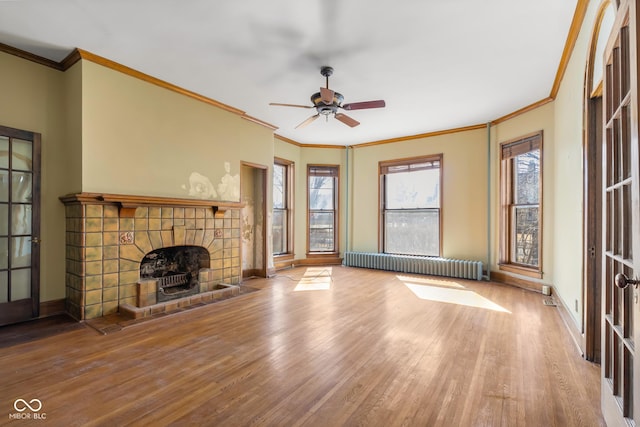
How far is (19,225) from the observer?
129 inches

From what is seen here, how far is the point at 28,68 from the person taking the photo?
3.32m

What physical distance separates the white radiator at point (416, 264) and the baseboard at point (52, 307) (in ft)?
16.5

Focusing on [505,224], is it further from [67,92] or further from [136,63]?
[67,92]

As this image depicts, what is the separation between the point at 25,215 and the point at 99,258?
3.01ft

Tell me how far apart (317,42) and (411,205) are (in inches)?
171

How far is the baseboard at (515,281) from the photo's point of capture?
15.4 feet

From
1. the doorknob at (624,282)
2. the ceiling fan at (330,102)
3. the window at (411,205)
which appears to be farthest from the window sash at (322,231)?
the doorknob at (624,282)

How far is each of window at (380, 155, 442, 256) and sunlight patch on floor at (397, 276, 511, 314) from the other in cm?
107

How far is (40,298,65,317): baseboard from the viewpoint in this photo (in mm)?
3408

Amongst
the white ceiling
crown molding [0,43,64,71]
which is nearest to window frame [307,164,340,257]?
the white ceiling

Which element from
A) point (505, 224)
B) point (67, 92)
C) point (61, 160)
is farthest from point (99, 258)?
point (505, 224)

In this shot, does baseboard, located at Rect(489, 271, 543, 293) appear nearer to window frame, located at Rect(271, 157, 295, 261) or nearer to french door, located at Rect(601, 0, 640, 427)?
french door, located at Rect(601, 0, 640, 427)

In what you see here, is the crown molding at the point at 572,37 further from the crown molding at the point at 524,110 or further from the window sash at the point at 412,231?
the window sash at the point at 412,231

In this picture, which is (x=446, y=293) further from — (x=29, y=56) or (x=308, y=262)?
(x=29, y=56)
